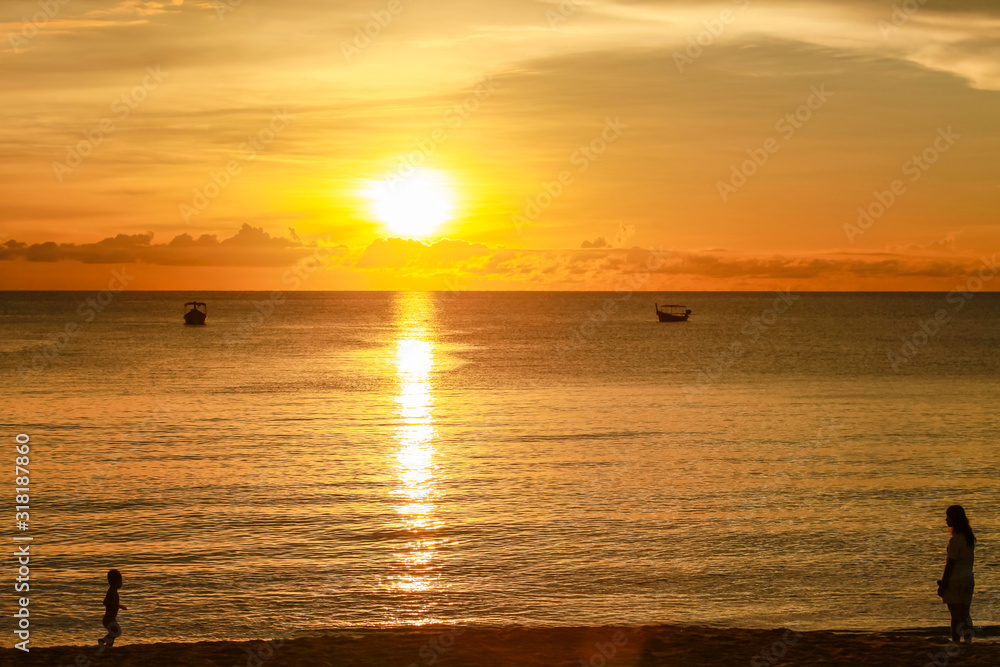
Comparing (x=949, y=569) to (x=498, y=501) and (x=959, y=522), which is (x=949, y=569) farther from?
(x=498, y=501)

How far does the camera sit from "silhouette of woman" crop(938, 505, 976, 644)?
49.5ft

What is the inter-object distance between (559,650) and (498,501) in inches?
666

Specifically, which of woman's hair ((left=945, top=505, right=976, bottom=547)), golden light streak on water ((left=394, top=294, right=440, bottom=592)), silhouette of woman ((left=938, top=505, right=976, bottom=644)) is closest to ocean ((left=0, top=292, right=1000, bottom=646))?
golden light streak on water ((left=394, top=294, right=440, bottom=592))

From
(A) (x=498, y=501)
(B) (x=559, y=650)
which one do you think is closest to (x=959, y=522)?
(B) (x=559, y=650)

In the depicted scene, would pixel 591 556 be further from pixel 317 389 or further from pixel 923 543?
pixel 317 389

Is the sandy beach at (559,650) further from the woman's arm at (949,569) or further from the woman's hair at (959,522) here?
the woman's hair at (959,522)

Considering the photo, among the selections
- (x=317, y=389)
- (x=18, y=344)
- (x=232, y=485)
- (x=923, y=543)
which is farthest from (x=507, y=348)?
(x=923, y=543)

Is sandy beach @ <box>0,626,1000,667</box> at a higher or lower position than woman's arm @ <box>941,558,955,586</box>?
lower

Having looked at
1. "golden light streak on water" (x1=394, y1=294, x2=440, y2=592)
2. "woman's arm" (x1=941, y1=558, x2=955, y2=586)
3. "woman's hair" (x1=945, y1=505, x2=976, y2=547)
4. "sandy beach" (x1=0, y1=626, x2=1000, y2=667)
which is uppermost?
"woman's hair" (x1=945, y1=505, x2=976, y2=547)

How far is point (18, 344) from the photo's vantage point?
13475cm

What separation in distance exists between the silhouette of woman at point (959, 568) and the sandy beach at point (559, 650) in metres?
0.86

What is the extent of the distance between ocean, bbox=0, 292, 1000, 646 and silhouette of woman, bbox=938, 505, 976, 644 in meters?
5.20

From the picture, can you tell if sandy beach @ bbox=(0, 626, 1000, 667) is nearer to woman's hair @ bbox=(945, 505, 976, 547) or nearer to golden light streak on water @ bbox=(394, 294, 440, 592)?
woman's hair @ bbox=(945, 505, 976, 547)

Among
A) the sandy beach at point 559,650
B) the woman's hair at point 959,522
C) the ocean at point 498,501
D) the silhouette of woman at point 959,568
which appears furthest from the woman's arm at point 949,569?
the ocean at point 498,501
